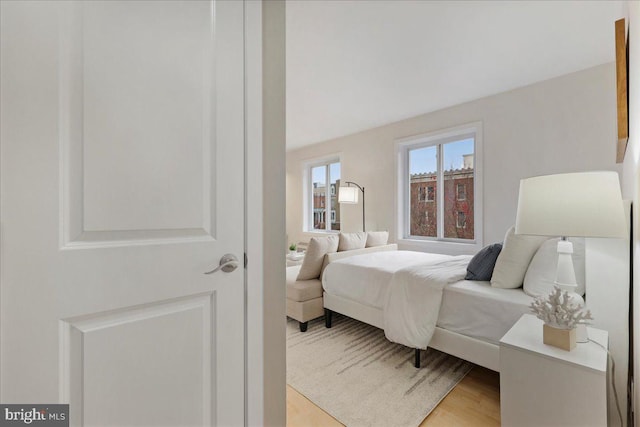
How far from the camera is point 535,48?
2.44 m

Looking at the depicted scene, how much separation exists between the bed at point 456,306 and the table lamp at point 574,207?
0.45 m

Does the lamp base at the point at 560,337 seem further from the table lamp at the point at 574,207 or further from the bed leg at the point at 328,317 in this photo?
the bed leg at the point at 328,317

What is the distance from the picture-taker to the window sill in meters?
3.65

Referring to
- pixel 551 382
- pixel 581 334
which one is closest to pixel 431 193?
pixel 581 334

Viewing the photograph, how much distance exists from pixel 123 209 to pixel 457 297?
1.92 meters

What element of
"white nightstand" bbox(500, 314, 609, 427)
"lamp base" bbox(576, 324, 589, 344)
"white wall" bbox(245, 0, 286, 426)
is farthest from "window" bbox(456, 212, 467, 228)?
"white wall" bbox(245, 0, 286, 426)

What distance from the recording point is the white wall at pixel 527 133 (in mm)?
2727

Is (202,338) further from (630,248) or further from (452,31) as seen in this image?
(452,31)

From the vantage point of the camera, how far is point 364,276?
2508 millimetres

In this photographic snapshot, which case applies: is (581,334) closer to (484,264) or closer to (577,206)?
(577,206)

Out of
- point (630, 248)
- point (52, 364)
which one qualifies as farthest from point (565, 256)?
point (52, 364)

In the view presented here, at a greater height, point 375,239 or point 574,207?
point 574,207

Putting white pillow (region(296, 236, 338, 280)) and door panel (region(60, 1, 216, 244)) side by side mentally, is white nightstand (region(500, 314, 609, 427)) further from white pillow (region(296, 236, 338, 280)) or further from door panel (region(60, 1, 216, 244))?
white pillow (region(296, 236, 338, 280))

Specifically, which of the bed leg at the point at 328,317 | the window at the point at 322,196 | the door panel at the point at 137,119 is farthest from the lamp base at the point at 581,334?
the window at the point at 322,196
